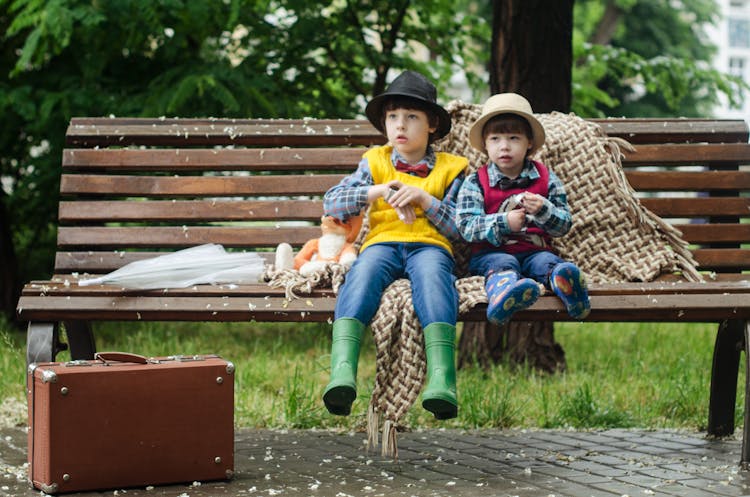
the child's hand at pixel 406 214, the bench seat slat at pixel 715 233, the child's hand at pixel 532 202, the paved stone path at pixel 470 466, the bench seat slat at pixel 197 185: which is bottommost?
the paved stone path at pixel 470 466

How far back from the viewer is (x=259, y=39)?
7418 mm

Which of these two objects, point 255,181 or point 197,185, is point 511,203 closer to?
point 255,181

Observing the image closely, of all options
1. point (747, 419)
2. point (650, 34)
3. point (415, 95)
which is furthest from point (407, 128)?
point (650, 34)

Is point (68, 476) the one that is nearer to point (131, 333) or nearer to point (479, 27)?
point (131, 333)

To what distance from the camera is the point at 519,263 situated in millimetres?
4176

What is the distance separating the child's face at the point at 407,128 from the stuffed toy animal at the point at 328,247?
0.38 metres

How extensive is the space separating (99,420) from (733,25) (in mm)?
Answer: 49051

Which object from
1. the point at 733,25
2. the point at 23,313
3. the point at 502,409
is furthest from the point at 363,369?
the point at 733,25

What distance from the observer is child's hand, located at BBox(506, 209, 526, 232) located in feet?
13.3

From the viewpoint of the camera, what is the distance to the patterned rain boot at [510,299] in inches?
142

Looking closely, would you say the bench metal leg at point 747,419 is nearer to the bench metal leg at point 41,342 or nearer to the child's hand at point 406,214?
the child's hand at point 406,214

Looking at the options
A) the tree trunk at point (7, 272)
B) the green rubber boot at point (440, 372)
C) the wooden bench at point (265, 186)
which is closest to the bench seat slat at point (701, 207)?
the wooden bench at point (265, 186)

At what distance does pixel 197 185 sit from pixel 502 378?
209 cm

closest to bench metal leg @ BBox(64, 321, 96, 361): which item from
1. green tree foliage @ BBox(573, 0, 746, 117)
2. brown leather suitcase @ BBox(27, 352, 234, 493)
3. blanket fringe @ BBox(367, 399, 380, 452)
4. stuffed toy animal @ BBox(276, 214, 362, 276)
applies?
brown leather suitcase @ BBox(27, 352, 234, 493)
